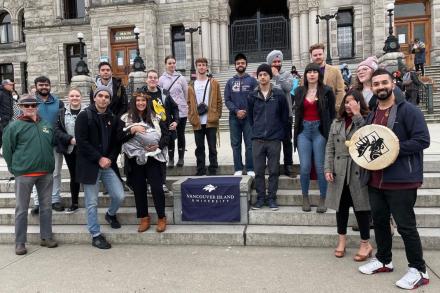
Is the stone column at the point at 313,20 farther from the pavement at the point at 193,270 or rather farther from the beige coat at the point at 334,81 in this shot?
the pavement at the point at 193,270

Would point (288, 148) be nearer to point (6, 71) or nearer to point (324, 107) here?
point (324, 107)

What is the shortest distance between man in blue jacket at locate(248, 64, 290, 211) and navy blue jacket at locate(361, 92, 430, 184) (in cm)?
192

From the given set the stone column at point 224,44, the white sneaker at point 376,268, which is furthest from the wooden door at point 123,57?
the white sneaker at point 376,268

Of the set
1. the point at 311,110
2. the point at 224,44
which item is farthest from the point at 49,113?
the point at 224,44

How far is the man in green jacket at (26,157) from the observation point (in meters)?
5.09

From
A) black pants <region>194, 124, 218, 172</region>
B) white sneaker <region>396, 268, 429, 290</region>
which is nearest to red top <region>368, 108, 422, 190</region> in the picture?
white sneaker <region>396, 268, 429, 290</region>

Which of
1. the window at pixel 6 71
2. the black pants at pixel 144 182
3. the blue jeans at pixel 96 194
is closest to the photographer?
the blue jeans at pixel 96 194

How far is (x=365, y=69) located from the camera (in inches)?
199

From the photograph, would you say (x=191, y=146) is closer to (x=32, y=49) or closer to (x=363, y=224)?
(x=363, y=224)

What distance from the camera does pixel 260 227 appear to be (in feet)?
17.5

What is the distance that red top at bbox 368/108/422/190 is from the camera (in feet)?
12.1

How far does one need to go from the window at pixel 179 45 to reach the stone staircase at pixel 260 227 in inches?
763

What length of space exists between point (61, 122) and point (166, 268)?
2754 millimetres

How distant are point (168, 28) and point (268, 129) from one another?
20342 mm
